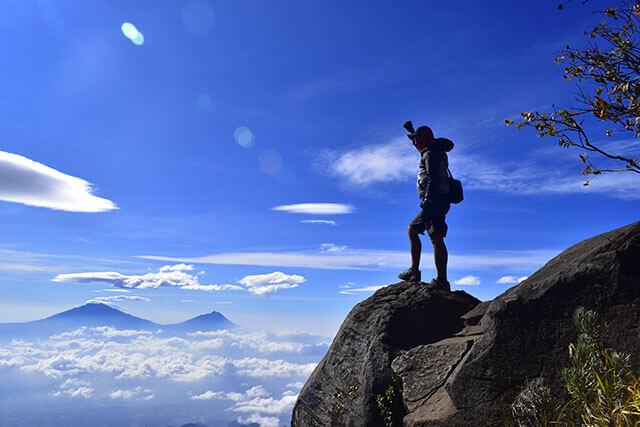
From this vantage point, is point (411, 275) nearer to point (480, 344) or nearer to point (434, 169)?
point (434, 169)

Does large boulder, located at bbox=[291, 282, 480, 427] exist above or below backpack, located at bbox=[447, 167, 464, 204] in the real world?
below

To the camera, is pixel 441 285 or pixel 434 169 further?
pixel 441 285

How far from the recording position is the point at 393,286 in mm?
13156

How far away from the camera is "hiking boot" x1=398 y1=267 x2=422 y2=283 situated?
1322 cm

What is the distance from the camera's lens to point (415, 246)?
507 inches

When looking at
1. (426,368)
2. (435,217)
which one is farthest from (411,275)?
(426,368)

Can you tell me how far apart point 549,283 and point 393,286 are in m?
5.91

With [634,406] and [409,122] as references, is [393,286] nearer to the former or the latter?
[409,122]

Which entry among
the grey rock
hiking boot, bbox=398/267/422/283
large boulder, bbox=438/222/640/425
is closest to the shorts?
hiking boot, bbox=398/267/422/283

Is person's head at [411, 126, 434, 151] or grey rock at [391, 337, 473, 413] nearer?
grey rock at [391, 337, 473, 413]

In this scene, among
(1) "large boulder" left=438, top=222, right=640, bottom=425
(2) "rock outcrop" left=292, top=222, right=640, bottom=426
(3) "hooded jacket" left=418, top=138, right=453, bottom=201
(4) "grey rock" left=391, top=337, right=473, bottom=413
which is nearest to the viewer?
(1) "large boulder" left=438, top=222, right=640, bottom=425

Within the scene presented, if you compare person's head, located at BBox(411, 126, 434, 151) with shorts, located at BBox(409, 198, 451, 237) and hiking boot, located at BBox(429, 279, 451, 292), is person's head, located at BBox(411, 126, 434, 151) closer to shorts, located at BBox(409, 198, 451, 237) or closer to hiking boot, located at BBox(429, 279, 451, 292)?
shorts, located at BBox(409, 198, 451, 237)

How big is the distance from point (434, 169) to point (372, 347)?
518cm

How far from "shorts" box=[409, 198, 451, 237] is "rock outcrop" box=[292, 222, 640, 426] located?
201cm
